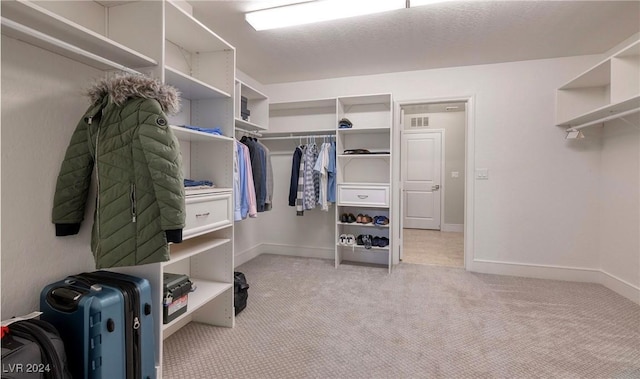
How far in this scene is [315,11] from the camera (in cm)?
222

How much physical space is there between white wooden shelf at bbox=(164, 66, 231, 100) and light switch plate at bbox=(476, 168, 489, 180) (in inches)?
113

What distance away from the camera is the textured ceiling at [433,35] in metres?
2.23

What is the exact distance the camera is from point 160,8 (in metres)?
1.46

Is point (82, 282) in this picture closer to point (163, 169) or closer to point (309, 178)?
point (163, 169)

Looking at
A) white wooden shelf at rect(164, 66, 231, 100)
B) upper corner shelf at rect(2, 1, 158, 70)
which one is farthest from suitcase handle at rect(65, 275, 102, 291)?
white wooden shelf at rect(164, 66, 231, 100)

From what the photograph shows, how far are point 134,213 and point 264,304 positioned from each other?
5.25 ft

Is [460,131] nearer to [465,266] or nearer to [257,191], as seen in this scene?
[465,266]

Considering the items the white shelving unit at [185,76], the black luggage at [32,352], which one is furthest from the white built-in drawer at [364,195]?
the black luggage at [32,352]

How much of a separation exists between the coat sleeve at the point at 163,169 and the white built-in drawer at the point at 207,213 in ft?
1.13

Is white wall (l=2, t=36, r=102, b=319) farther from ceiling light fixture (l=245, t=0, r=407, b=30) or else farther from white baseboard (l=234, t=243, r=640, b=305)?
white baseboard (l=234, t=243, r=640, b=305)

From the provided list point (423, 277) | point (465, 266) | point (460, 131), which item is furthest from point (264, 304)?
point (460, 131)

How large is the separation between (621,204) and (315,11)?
332 centimetres

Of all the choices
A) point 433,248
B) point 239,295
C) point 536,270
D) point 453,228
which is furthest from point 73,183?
point 453,228

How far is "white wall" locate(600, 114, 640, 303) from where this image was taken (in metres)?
2.57
